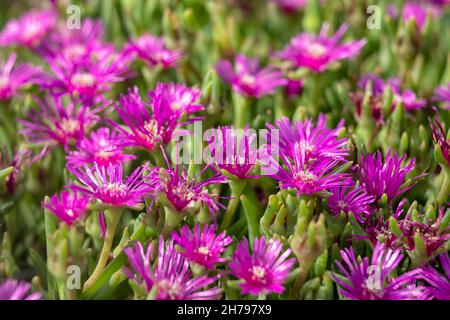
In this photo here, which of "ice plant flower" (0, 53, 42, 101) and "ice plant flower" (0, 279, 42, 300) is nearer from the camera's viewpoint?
"ice plant flower" (0, 279, 42, 300)

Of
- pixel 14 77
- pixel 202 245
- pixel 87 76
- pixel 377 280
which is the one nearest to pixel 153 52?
pixel 87 76

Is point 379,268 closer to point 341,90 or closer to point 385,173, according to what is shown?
point 385,173

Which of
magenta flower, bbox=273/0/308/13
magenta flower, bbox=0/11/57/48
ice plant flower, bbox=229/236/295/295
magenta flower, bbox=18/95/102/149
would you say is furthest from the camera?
magenta flower, bbox=273/0/308/13

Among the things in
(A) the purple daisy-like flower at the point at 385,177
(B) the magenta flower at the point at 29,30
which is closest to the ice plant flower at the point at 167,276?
(A) the purple daisy-like flower at the point at 385,177

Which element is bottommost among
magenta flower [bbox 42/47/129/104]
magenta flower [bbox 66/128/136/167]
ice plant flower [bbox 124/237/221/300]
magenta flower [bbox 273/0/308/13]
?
ice plant flower [bbox 124/237/221/300]

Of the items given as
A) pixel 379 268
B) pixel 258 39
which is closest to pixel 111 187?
pixel 379 268

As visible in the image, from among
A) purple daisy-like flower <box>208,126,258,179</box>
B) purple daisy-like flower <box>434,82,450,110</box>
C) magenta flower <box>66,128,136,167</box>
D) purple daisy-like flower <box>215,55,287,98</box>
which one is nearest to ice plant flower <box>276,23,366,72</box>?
purple daisy-like flower <box>215,55,287,98</box>

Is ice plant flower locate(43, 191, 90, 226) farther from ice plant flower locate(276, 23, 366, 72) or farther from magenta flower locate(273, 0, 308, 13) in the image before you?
magenta flower locate(273, 0, 308, 13)
